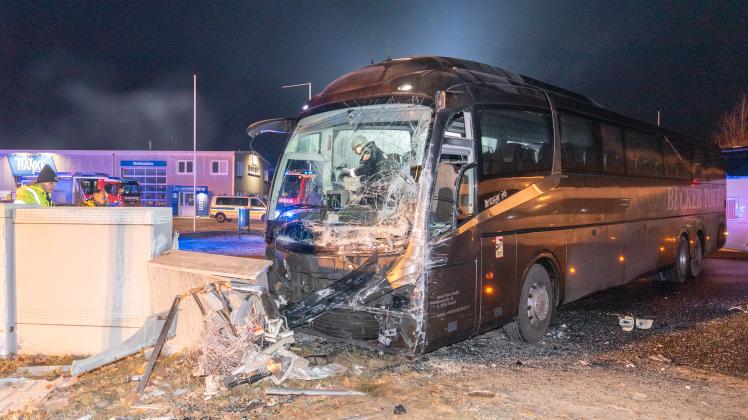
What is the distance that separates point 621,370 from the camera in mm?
6055

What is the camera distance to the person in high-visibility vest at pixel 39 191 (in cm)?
747

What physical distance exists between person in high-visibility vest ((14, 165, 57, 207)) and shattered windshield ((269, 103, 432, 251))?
3.42m

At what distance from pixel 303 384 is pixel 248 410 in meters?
0.75

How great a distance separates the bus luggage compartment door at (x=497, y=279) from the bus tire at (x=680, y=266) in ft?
24.2

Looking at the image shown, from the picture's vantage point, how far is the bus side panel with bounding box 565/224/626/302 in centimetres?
791

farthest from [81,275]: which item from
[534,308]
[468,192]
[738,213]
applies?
[738,213]

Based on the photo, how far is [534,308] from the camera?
7.25 metres

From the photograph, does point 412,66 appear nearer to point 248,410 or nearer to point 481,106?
point 481,106

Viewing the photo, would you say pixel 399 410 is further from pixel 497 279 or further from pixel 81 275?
pixel 81 275

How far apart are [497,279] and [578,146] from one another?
2887 mm

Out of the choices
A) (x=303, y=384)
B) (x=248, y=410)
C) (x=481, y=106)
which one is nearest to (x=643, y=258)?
(x=481, y=106)

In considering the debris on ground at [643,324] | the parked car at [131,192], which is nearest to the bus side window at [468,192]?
the debris on ground at [643,324]

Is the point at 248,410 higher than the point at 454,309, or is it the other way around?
the point at 454,309

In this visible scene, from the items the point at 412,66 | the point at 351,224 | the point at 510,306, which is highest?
the point at 412,66
